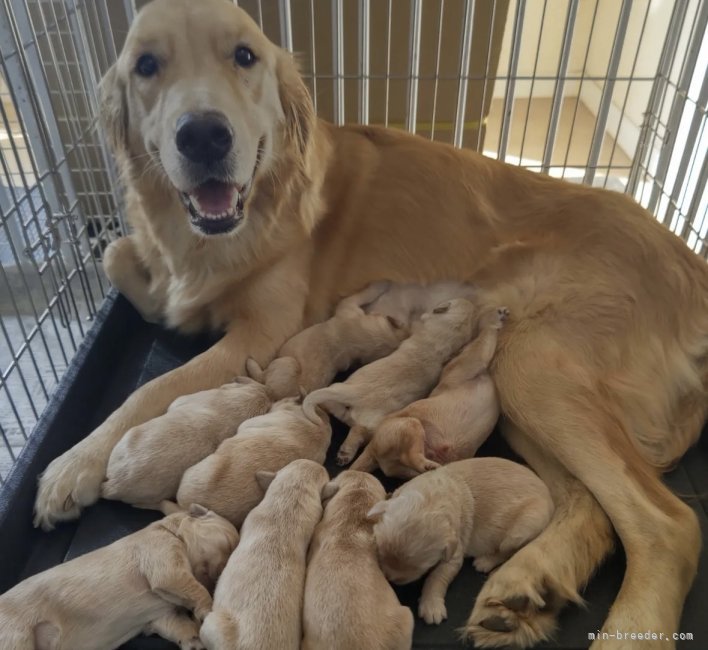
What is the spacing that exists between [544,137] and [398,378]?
2.78 m

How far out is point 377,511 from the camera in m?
1.22

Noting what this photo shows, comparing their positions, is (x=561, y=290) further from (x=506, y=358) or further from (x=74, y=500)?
(x=74, y=500)

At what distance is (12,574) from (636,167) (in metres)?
2.35

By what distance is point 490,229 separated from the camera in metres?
1.83

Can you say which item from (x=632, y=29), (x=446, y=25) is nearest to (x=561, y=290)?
(x=446, y=25)

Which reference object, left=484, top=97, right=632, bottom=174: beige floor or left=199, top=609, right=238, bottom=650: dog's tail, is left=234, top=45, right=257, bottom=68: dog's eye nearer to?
left=199, top=609, right=238, bottom=650: dog's tail

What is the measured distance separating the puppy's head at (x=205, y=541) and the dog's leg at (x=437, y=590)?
1.24ft

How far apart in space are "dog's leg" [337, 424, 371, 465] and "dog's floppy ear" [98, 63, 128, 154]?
0.93 m

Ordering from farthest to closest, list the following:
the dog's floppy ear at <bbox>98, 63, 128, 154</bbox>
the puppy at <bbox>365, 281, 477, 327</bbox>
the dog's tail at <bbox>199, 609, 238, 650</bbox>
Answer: the puppy at <bbox>365, 281, 477, 327</bbox>, the dog's floppy ear at <bbox>98, 63, 128, 154</bbox>, the dog's tail at <bbox>199, 609, 238, 650</bbox>

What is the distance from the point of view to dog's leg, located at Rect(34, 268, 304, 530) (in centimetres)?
143

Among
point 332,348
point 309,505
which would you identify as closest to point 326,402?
point 332,348

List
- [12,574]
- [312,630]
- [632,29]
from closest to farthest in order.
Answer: [312,630]
[12,574]
[632,29]

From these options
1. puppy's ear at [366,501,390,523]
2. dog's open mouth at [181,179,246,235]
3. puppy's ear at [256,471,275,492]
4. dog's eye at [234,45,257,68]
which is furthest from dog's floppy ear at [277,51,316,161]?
puppy's ear at [366,501,390,523]

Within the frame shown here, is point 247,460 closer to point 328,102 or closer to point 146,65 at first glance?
point 146,65
